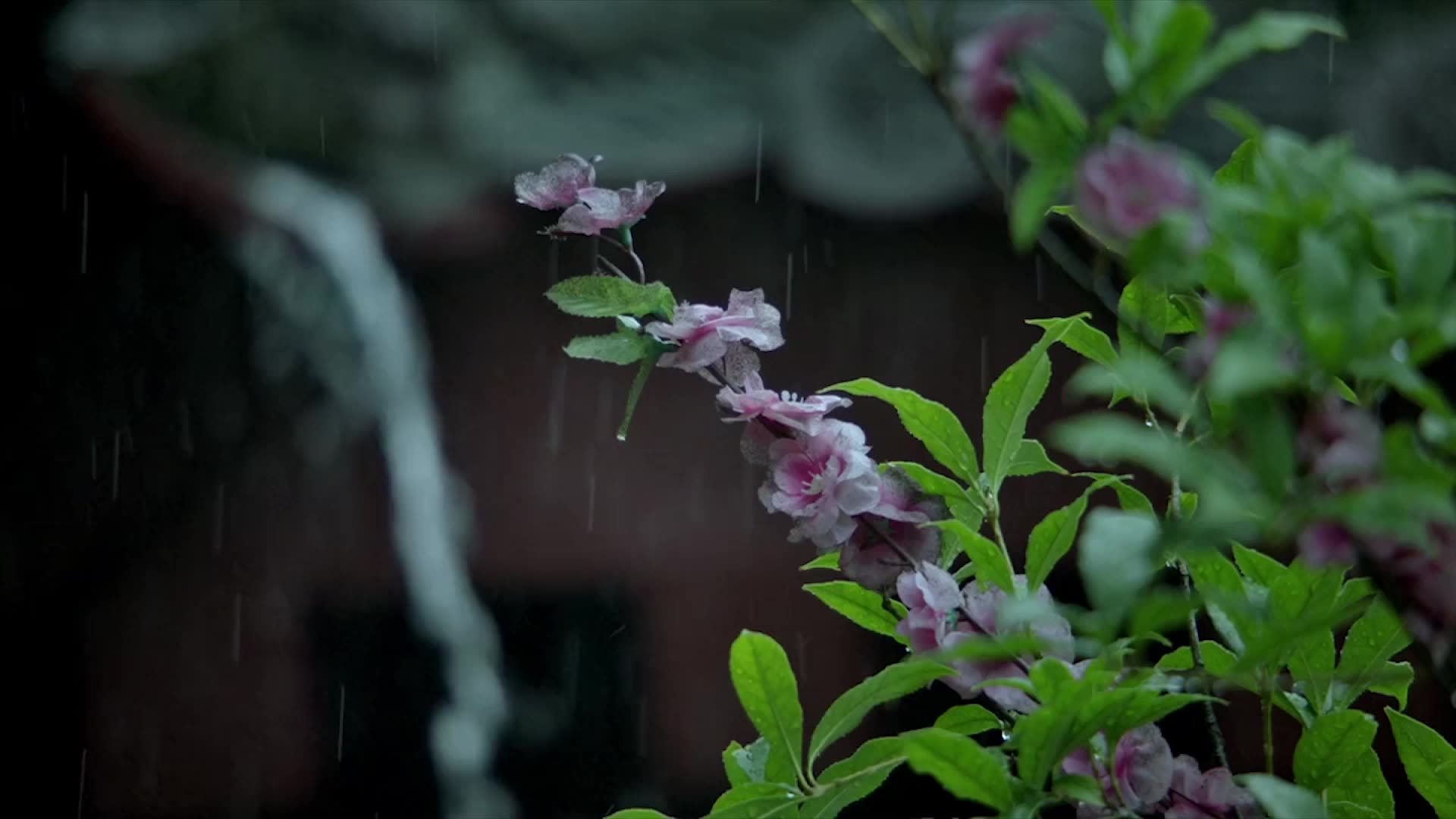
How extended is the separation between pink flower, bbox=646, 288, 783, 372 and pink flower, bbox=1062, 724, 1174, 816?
0.56 feet

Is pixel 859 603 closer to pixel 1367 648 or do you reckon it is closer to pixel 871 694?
pixel 871 694

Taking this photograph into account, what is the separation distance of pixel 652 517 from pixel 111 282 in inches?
30.9

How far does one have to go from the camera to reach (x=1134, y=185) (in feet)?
0.90

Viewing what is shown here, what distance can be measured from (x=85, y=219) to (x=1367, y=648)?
171 cm

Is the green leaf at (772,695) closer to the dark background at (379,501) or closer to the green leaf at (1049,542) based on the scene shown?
the green leaf at (1049,542)

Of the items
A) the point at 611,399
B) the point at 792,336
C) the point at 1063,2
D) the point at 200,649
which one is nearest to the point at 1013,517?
the point at 792,336

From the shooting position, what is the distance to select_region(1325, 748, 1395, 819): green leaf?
43cm

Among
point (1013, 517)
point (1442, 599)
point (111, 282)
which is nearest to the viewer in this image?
point (1442, 599)

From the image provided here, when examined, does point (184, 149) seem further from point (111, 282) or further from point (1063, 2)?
point (1063, 2)

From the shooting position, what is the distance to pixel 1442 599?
0.91 feet

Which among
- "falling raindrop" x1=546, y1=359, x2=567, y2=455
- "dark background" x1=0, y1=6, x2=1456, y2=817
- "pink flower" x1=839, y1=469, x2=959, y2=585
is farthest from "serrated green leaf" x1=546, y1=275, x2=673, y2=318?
"falling raindrop" x1=546, y1=359, x2=567, y2=455

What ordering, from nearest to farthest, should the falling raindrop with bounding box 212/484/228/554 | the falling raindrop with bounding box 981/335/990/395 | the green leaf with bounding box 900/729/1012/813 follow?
the green leaf with bounding box 900/729/1012/813, the falling raindrop with bounding box 981/335/990/395, the falling raindrop with bounding box 212/484/228/554

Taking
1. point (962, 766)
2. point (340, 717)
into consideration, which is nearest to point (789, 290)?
point (340, 717)

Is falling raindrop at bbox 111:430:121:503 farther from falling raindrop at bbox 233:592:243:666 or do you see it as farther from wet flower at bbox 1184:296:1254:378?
wet flower at bbox 1184:296:1254:378
